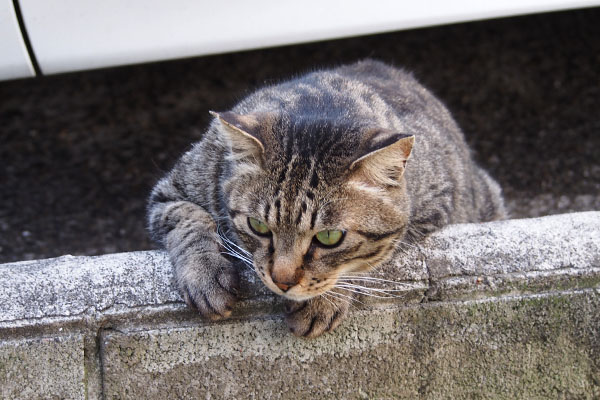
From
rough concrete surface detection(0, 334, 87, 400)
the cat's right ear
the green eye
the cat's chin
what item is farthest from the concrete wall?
the cat's right ear

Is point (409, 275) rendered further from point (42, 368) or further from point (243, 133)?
point (42, 368)

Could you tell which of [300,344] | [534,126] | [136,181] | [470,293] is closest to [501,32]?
[534,126]

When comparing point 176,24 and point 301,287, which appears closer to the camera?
point 301,287

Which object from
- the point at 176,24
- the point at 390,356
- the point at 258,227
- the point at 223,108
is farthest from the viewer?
the point at 223,108

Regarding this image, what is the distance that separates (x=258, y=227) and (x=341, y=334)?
0.44m

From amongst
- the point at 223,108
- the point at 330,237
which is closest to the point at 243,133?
the point at 330,237

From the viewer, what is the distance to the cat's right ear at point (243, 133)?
1942mm

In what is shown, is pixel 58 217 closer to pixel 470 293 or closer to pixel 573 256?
pixel 470 293

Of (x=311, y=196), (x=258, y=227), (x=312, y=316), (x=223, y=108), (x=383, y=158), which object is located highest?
(x=383, y=158)

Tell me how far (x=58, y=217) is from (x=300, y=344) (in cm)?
189

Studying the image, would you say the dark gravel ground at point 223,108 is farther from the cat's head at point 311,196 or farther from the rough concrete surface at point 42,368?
the cat's head at point 311,196

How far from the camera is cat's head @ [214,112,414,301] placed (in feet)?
6.38

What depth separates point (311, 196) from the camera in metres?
1.95

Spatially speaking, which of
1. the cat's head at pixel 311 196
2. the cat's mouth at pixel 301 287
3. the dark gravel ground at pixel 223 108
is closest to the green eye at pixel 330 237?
the cat's head at pixel 311 196
